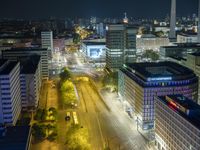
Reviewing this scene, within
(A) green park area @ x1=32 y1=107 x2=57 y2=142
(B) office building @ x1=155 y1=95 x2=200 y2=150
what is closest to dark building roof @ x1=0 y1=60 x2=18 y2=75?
(A) green park area @ x1=32 y1=107 x2=57 y2=142

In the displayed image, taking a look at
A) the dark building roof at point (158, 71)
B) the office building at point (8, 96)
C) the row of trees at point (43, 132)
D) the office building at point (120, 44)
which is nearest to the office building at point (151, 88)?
the dark building roof at point (158, 71)

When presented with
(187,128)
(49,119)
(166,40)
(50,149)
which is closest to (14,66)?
(49,119)

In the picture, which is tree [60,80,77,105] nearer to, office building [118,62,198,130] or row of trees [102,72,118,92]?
row of trees [102,72,118,92]

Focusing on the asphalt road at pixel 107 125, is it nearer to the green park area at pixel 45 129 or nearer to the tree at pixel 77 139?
the tree at pixel 77 139

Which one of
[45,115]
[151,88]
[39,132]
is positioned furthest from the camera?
[45,115]

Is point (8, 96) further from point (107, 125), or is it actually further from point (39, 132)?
point (107, 125)

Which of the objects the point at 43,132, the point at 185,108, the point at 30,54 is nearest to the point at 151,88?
the point at 185,108
